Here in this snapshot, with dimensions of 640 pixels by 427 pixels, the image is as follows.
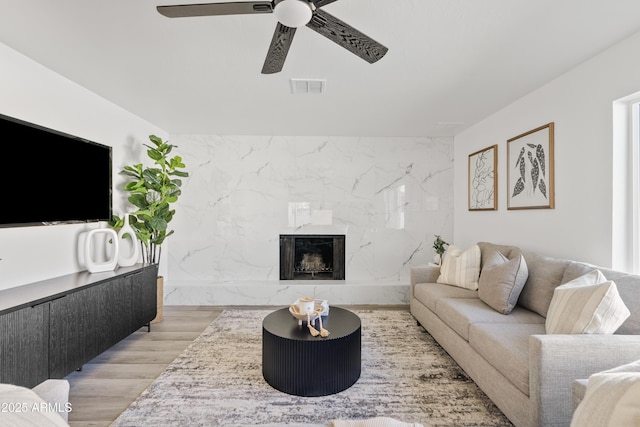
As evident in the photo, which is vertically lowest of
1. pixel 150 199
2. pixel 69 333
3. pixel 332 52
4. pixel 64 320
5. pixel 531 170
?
pixel 69 333

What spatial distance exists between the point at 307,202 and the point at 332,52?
9.20 feet

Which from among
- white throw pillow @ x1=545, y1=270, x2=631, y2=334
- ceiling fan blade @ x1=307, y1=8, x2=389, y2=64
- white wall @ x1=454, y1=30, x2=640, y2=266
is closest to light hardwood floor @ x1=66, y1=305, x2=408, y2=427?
ceiling fan blade @ x1=307, y1=8, x2=389, y2=64

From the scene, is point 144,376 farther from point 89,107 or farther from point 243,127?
point 243,127

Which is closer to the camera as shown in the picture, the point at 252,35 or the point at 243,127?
the point at 252,35

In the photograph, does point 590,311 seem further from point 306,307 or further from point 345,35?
point 345,35

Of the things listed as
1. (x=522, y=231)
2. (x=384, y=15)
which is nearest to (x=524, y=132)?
(x=522, y=231)

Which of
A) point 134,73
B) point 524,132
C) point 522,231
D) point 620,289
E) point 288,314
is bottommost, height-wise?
point 288,314

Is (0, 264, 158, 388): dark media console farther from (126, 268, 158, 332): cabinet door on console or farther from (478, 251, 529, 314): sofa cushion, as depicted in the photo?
(478, 251, 529, 314): sofa cushion

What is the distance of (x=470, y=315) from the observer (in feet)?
8.37

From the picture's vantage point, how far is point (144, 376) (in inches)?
99.6

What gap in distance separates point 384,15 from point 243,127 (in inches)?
115

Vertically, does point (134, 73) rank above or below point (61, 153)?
above

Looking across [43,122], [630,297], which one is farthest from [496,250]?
[43,122]

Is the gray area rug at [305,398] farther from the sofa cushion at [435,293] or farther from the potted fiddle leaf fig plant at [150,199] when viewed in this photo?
the potted fiddle leaf fig plant at [150,199]
